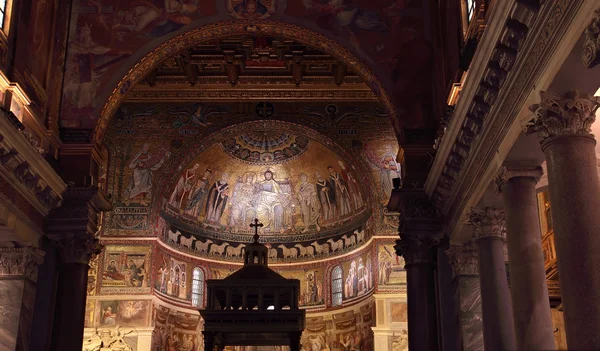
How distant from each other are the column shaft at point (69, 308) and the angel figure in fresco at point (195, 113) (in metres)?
12.0

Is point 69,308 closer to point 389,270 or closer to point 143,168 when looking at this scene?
point 143,168

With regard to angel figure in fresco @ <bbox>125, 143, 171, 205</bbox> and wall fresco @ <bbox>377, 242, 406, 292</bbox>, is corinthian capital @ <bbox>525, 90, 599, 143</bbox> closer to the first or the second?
wall fresco @ <bbox>377, 242, 406, 292</bbox>

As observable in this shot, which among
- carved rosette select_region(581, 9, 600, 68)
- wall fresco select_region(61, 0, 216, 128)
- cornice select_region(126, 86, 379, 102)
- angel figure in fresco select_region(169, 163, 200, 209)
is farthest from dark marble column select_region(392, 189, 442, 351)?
angel figure in fresco select_region(169, 163, 200, 209)

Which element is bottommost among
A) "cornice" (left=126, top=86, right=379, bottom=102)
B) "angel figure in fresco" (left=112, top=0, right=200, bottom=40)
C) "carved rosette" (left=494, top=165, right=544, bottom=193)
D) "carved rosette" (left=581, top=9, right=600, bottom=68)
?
"carved rosette" (left=494, top=165, right=544, bottom=193)

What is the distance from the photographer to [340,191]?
102ft

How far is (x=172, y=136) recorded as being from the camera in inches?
1140

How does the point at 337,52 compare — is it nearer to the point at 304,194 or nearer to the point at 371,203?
the point at 371,203

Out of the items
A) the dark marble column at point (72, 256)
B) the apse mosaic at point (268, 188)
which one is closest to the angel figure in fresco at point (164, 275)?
the apse mosaic at point (268, 188)

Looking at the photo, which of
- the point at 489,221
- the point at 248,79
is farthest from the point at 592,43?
the point at 248,79

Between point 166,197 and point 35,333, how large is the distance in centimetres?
1283

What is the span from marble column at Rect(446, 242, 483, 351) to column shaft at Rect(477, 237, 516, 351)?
1576mm

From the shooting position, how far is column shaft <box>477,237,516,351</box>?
1448 centimetres

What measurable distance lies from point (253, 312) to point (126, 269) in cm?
1009

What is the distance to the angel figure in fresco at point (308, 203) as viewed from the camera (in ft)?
105
